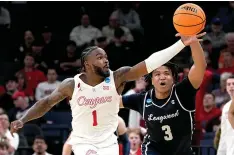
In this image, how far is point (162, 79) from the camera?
820 centimetres

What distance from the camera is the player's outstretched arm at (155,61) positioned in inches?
315

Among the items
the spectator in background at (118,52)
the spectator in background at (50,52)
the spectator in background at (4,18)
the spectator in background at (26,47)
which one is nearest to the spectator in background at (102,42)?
the spectator in background at (118,52)

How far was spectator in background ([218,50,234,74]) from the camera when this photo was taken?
14.5 m

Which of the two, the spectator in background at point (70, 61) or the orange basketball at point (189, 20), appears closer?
the orange basketball at point (189, 20)

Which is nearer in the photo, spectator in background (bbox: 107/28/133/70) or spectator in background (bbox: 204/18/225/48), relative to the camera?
spectator in background (bbox: 107/28/133/70)

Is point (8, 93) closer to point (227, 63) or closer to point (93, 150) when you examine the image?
point (227, 63)

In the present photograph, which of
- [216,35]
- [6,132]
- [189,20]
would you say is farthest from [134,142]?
[216,35]

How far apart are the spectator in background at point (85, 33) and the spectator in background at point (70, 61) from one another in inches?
18.3

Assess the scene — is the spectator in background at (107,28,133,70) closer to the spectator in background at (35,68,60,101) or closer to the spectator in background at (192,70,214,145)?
the spectator in background at (35,68,60,101)

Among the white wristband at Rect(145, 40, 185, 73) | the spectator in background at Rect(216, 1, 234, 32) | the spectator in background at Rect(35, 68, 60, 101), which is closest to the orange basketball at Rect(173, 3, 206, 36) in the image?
the white wristband at Rect(145, 40, 185, 73)

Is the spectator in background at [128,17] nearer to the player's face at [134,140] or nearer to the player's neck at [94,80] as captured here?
the player's face at [134,140]

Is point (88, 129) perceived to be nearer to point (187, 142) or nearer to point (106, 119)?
point (106, 119)

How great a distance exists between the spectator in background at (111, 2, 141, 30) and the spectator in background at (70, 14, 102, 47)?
1.99ft

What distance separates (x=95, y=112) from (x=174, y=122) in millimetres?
868
